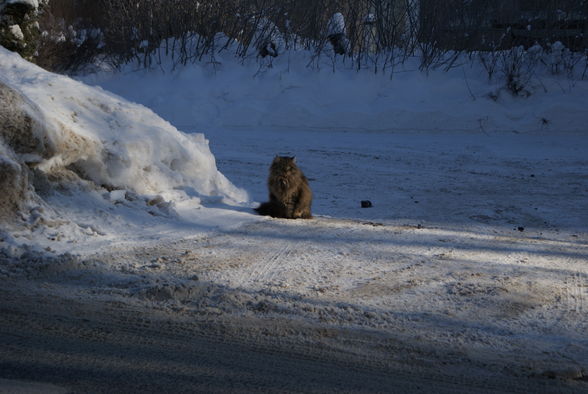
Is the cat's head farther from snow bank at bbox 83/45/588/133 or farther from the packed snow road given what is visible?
snow bank at bbox 83/45/588/133

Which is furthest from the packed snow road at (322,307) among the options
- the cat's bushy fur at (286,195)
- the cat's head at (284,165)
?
the cat's head at (284,165)

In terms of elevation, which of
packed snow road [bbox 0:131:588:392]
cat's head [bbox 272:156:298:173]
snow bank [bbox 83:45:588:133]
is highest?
snow bank [bbox 83:45:588:133]

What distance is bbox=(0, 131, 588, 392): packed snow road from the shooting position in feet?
12.7

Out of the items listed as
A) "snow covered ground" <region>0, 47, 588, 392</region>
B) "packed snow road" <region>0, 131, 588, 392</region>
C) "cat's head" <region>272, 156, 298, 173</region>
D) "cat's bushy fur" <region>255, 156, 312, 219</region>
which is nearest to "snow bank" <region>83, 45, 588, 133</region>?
"snow covered ground" <region>0, 47, 588, 392</region>

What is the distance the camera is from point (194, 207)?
8055 mm

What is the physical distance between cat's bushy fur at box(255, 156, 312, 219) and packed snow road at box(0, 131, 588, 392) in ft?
0.96

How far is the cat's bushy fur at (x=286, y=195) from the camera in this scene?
8.29 m

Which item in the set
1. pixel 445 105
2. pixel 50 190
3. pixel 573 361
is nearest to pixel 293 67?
pixel 445 105

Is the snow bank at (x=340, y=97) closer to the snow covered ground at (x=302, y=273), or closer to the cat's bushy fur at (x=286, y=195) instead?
the snow covered ground at (x=302, y=273)

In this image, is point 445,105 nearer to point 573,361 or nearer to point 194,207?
point 194,207

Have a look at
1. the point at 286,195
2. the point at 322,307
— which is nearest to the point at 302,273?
the point at 322,307

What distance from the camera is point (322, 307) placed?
5062 mm

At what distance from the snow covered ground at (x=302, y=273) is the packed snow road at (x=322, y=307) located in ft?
0.06

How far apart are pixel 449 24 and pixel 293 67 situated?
4647 millimetres
